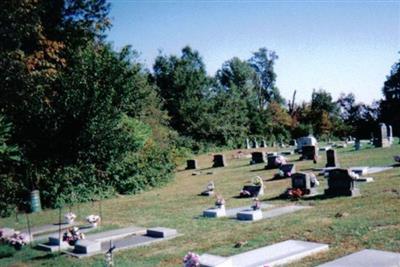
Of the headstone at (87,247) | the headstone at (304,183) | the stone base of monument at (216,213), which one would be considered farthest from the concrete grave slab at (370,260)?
the headstone at (304,183)

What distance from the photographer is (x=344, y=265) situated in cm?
698

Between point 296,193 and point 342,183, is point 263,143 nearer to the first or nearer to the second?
point 296,193

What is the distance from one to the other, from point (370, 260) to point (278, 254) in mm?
1951

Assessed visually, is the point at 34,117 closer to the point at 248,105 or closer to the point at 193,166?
the point at 193,166

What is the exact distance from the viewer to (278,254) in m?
8.61

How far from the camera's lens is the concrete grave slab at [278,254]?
26.8ft

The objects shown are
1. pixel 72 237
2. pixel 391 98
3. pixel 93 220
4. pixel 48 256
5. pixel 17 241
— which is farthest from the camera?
pixel 391 98

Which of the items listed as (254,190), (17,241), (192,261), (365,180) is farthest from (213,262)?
(365,180)

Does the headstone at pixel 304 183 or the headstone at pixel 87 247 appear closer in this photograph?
the headstone at pixel 87 247

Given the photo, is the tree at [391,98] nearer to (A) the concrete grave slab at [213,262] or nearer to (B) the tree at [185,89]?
(B) the tree at [185,89]

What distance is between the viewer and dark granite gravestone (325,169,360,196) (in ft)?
48.8

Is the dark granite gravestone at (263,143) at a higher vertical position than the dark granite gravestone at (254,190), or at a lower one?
higher

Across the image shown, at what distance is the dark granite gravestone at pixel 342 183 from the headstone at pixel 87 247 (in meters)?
8.50

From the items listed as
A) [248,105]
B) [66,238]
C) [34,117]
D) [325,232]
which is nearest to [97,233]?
[66,238]
